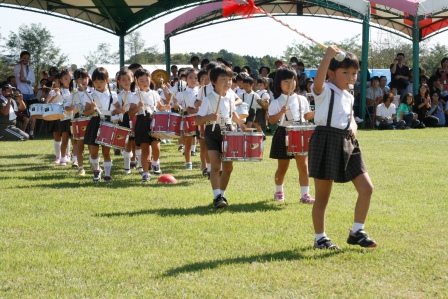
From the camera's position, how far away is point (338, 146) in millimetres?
5629

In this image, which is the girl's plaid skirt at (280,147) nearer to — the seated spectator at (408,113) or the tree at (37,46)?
the seated spectator at (408,113)

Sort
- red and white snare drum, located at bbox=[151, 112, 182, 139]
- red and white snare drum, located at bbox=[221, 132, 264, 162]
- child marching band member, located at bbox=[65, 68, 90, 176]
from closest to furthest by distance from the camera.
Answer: red and white snare drum, located at bbox=[221, 132, 264, 162], red and white snare drum, located at bbox=[151, 112, 182, 139], child marching band member, located at bbox=[65, 68, 90, 176]

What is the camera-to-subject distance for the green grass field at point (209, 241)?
471cm

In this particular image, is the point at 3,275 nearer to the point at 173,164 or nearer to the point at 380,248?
the point at 380,248

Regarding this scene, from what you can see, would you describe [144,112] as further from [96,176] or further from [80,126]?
[96,176]

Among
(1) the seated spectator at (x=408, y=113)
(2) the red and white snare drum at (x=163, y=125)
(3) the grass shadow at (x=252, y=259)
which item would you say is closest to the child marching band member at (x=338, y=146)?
(3) the grass shadow at (x=252, y=259)

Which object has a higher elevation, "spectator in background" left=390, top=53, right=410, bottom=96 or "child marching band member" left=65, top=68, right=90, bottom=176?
"spectator in background" left=390, top=53, right=410, bottom=96

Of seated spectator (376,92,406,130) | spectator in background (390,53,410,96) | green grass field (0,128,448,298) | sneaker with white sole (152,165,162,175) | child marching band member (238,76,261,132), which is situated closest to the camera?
green grass field (0,128,448,298)

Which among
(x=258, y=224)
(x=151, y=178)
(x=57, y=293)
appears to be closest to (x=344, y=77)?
(x=258, y=224)

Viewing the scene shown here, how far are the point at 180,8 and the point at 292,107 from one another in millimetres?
15813

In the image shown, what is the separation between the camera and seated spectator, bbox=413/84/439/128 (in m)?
21.0

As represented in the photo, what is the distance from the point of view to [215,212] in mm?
7512

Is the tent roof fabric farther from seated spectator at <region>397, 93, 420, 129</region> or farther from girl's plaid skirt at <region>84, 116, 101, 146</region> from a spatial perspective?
girl's plaid skirt at <region>84, 116, 101, 146</region>

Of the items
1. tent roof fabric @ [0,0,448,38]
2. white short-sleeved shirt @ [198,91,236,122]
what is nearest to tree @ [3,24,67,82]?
tent roof fabric @ [0,0,448,38]
